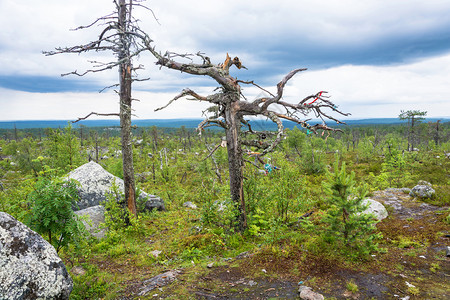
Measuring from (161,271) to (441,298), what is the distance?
6.51 metres

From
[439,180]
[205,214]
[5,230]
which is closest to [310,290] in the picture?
[205,214]

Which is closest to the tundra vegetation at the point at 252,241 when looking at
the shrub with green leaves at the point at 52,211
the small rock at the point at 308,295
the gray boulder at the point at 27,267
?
the shrub with green leaves at the point at 52,211

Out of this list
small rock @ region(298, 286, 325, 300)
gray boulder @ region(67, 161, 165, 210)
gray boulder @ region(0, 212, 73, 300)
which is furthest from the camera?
gray boulder @ region(67, 161, 165, 210)

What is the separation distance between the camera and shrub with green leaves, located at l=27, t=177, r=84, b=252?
5574 mm

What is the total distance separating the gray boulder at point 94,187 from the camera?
1362 cm

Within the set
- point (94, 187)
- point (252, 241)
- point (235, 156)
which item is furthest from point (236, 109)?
point (94, 187)

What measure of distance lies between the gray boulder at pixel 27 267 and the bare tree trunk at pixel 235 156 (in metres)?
5.26

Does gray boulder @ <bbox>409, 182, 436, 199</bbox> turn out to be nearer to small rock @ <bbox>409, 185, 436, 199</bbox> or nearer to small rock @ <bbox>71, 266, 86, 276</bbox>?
small rock @ <bbox>409, 185, 436, 199</bbox>

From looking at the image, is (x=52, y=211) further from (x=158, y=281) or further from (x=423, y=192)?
(x=423, y=192)

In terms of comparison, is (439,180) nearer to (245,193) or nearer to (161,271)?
(245,193)

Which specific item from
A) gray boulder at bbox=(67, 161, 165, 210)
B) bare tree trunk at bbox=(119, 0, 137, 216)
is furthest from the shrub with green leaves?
gray boulder at bbox=(67, 161, 165, 210)

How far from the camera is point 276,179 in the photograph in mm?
9727

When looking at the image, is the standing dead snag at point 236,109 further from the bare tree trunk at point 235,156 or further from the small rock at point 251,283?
the small rock at point 251,283

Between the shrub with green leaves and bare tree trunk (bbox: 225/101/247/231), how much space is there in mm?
4804
